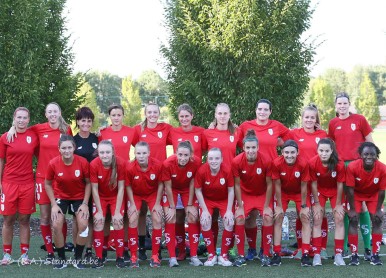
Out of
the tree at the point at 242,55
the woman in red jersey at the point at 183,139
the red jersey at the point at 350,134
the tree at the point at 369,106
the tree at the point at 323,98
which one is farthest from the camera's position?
the tree at the point at 369,106

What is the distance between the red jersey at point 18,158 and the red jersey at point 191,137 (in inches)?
65.1

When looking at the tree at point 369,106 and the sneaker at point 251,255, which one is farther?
the tree at point 369,106

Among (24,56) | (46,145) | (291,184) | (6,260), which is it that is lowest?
(6,260)

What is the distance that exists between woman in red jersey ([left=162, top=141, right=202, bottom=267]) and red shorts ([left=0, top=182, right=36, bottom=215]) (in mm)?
1535

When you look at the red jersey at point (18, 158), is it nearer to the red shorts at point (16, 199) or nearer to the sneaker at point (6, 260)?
the red shorts at point (16, 199)

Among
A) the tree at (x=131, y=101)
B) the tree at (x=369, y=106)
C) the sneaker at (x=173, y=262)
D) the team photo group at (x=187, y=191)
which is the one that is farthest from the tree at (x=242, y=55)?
the tree at (x=369, y=106)

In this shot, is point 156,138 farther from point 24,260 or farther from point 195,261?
point 24,260

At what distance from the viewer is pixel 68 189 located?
6793 mm

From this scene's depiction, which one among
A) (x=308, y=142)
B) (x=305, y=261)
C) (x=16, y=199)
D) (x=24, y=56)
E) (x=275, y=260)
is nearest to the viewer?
(x=305, y=261)

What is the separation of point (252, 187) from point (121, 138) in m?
1.65

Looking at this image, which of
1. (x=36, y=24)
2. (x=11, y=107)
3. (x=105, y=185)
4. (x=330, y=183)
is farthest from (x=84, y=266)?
(x=36, y=24)

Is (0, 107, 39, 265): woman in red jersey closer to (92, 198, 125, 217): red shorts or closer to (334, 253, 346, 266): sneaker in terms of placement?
(92, 198, 125, 217): red shorts

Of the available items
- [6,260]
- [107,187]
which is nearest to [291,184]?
[107,187]

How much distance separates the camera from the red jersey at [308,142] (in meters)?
7.16
